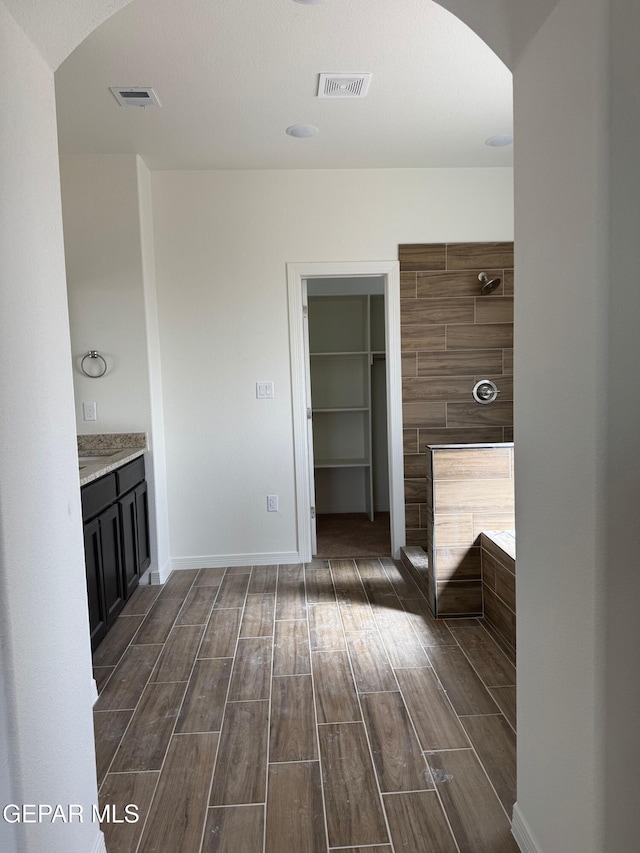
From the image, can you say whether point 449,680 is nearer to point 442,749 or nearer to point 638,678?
point 442,749

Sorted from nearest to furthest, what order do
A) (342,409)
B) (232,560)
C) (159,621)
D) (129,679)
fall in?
(129,679)
(159,621)
(232,560)
(342,409)

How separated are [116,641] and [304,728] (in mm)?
1311

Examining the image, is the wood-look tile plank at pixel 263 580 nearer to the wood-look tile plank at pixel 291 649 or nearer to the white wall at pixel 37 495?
the wood-look tile plank at pixel 291 649

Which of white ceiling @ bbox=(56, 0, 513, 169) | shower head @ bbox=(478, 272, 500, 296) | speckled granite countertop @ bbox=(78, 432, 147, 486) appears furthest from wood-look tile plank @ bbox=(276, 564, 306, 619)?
white ceiling @ bbox=(56, 0, 513, 169)

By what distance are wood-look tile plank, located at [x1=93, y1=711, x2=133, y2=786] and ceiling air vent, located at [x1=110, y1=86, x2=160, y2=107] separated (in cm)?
276

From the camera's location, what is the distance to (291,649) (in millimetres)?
2930

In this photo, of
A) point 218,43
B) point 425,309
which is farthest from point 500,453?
point 218,43

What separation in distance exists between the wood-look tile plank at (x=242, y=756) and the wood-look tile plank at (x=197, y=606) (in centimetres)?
95

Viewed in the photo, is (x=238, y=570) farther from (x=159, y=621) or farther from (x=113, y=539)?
(x=113, y=539)

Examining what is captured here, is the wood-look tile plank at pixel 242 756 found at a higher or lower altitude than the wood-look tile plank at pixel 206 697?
higher

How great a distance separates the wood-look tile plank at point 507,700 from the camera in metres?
2.28

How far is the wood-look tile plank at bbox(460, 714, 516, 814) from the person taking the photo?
188cm

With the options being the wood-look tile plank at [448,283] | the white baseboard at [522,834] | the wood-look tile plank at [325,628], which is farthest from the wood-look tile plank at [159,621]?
the wood-look tile plank at [448,283]

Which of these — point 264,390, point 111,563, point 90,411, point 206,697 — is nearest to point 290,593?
point 111,563
